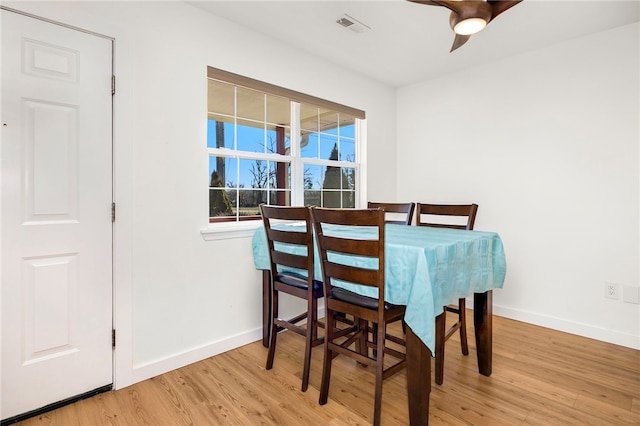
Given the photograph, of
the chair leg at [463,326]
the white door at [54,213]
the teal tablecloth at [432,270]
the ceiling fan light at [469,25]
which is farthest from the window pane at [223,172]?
the chair leg at [463,326]

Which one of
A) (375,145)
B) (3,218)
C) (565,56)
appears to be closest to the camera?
(3,218)

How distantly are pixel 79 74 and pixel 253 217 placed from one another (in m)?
1.45

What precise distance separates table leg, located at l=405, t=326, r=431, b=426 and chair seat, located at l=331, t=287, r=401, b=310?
0.19 meters

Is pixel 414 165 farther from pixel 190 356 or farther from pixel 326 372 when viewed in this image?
pixel 190 356

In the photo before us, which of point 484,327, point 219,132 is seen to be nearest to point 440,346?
point 484,327

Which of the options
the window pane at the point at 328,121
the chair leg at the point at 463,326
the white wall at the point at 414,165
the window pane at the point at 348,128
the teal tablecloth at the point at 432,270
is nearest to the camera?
the teal tablecloth at the point at 432,270

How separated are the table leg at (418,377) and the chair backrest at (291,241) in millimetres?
653

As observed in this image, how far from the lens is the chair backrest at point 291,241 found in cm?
191

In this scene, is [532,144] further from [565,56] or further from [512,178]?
[565,56]

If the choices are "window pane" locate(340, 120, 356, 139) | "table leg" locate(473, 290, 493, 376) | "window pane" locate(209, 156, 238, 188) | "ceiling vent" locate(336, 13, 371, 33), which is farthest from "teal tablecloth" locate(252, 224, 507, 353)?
"window pane" locate(340, 120, 356, 139)

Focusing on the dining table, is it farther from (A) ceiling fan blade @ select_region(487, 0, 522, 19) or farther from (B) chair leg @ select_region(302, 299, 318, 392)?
(A) ceiling fan blade @ select_region(487, 0, 522, 19)

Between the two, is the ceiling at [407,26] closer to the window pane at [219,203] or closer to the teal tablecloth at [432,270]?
the window pane at [219,203]

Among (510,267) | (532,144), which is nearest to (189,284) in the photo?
(510,267)

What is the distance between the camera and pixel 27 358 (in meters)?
1.73
